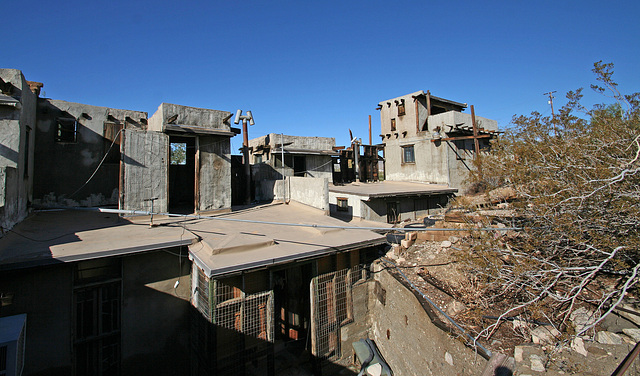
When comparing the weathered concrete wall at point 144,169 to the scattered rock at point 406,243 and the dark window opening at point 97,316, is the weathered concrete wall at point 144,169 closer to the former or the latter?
the dark window opening at point 97,316

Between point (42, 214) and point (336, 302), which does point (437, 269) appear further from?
point (42, 214)


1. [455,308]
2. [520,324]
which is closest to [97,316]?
[455,308]

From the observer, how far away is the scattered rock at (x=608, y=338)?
15.4ft

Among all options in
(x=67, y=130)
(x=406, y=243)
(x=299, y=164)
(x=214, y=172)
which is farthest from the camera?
(x=299, y=164)

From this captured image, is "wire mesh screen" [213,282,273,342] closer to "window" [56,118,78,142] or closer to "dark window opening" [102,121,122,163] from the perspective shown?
"dark window opening" [102,121,122,163]

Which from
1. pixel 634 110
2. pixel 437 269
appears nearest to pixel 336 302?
pixel 437 269

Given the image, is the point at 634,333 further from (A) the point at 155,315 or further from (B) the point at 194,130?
(B) the point at 194,130

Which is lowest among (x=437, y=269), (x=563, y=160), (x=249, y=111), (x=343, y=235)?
(x=437, y=269)

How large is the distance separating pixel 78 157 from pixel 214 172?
244 inches

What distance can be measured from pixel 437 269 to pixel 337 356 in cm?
385

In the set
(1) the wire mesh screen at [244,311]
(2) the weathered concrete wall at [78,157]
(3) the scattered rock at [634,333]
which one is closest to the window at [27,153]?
(2) the weathered concrete wall at [78,157]

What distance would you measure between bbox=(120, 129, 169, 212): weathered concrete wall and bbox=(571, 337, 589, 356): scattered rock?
11406mm

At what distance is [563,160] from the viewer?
20.0ft

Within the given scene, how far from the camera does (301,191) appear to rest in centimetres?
1292
